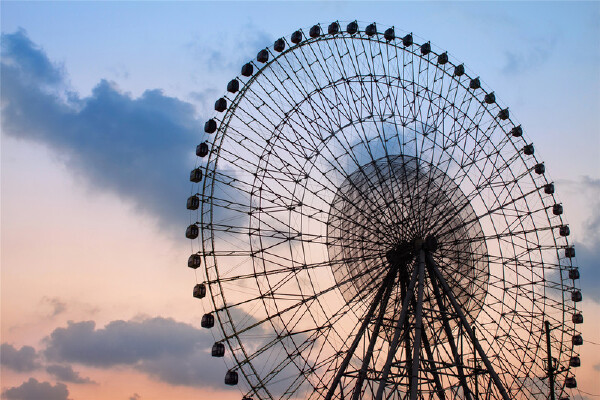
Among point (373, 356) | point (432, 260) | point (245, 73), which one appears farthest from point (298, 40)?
point (373, 356)

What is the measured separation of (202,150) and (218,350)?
36.6ft

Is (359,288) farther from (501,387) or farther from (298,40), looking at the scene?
(298,40)

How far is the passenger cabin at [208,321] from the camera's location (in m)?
35.7

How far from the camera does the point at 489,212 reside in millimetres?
41281

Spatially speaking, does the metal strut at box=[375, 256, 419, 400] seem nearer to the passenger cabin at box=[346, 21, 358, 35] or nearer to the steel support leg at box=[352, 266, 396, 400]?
the steel support leg at box=[352, 266, 396, 400]

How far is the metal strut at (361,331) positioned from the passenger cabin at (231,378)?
4946 mm

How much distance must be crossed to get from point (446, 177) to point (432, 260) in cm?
592

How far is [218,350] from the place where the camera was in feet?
114

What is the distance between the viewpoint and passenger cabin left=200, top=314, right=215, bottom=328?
117 feet

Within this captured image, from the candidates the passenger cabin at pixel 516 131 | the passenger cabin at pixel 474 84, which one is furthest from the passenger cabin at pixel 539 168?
the passenger cabin at pixel 474 84

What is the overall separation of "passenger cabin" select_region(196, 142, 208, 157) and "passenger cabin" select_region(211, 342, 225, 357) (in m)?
10.6

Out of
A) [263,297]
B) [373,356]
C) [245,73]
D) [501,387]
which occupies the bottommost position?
[501,387]

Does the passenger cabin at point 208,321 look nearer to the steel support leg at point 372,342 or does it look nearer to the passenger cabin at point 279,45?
the steel support leg at point 372,342

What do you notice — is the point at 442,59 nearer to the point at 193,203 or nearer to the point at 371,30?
the point at 371,30
